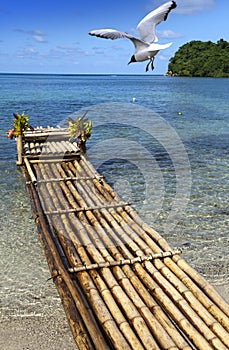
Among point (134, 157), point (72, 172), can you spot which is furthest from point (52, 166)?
point (134, 157)

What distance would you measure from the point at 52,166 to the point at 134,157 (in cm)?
659

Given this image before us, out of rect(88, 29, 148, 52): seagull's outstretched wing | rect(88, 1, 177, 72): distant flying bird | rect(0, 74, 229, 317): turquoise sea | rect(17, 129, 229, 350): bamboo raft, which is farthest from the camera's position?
rect(0, 74, 229, 317): turquoise sea

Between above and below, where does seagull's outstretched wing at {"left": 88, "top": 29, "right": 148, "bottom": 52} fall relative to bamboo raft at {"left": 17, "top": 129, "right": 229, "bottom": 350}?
above

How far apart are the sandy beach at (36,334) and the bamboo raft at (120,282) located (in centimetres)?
87

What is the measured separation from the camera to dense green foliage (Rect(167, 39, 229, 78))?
152m

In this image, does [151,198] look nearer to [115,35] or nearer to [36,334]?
[36,334]

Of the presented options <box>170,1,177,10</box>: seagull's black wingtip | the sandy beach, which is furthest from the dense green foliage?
<box>170,1,177,10</box>: seagull's black wingtip

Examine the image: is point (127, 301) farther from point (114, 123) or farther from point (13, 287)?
point (114, 123)

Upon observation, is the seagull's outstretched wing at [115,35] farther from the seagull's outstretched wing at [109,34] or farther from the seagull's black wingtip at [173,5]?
the seagull's black wingtip at [173,5]

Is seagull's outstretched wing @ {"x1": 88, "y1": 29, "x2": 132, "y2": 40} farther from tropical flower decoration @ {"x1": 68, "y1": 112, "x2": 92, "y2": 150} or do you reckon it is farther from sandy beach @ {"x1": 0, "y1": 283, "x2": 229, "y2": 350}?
tropical flower decoration @ {"x1": 68, "y1": 112, "x2": 92, "y2": 150}

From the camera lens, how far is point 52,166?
14359mm

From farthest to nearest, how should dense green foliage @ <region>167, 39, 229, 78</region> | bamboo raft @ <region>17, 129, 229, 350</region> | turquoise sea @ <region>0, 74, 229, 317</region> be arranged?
dense green foliage @ <region>167, 39, 229, 78</region>, turquoise sea @ <region>0, 74, 229, 317</region>, bamboo raft @ <region>17, 129, 229, 350</region>

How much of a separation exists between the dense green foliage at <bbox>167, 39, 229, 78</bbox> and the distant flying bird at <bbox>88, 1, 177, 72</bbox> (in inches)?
6171

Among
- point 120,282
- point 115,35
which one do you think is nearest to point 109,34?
point 115,35
